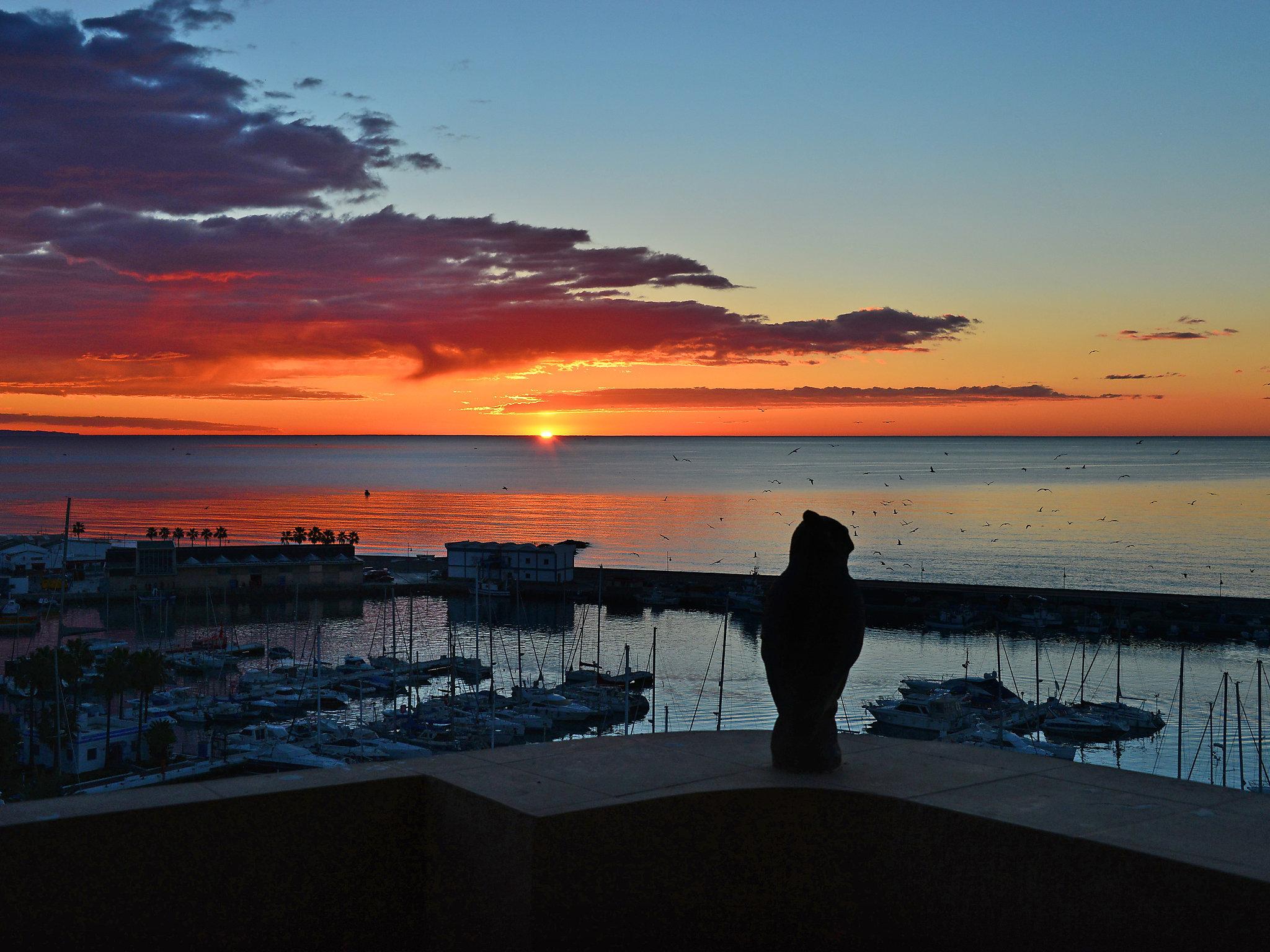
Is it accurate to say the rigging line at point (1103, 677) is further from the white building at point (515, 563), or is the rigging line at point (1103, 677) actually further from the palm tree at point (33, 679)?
the palm tree at point (33, 679)

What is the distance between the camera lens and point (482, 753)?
6523mm

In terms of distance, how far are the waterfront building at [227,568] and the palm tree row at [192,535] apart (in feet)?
59.1

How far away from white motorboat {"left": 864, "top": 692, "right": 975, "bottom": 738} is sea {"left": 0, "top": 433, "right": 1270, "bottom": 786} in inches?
44.7

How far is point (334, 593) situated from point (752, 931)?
207ft

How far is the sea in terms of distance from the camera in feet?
133

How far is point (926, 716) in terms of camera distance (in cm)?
3512

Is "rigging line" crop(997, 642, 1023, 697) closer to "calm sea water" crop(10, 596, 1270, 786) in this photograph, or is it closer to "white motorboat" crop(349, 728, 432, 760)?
"calm sea water" crop(10, 596, 1270, 786)

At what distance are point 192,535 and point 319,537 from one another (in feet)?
33.7

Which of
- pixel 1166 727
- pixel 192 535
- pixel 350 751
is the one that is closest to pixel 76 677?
pixel 350 751

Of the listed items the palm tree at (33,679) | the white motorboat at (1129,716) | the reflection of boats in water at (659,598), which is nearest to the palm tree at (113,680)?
the palm tree at (33,679)

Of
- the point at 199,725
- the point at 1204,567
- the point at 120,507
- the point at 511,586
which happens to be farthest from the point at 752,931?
the point at 120,507

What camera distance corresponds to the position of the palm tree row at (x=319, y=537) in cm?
8288

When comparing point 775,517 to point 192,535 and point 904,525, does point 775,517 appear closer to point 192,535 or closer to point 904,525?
point 904,525

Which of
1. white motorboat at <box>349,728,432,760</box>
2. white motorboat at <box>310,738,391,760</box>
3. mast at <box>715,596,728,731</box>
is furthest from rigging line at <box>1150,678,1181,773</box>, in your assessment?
white motorboat at <box>310,738,391,760</box>
